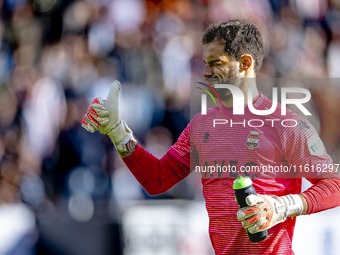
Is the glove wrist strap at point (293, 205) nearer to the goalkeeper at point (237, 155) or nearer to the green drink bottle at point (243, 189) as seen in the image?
the goalkeeper at point (237, 155)

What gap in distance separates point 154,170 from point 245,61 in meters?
0.93

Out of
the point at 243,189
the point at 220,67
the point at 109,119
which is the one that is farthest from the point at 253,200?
the point at 109,119

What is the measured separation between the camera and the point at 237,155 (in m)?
2.49

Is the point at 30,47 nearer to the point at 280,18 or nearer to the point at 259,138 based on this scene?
the point at 280,18


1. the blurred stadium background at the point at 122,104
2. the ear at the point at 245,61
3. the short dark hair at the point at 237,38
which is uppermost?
the short dark hair at the point at 237,38

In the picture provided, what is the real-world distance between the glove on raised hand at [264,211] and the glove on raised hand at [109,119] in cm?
90

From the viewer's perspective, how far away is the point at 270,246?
233cm

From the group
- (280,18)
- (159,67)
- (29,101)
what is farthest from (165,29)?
(29,101)

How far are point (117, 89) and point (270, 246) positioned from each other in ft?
4.38

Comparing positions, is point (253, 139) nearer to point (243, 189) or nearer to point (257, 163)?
point (257, 163)

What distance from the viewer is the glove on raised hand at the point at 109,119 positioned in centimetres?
250

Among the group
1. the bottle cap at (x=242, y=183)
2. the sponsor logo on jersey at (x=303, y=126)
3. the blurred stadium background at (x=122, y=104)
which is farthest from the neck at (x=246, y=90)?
the blurred stadium background at (x=122, y=104)

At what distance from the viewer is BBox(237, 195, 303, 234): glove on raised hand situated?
2.11 meters

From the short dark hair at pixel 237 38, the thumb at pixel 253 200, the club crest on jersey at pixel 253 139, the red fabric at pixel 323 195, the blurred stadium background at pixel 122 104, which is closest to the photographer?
the thumb at pixel 253 200
